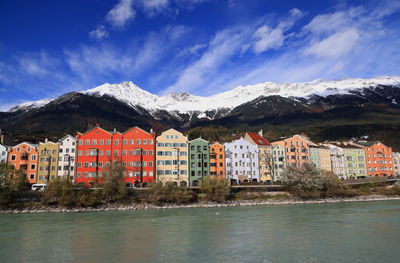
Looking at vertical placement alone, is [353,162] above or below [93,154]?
below

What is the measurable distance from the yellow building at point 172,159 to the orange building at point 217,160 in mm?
7740

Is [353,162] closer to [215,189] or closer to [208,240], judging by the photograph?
[215,189]

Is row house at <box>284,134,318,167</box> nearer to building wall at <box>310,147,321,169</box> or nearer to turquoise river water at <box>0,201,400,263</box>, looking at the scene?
building wall at <box>310,147,321,169</box>

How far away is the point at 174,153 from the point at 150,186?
17.0 metres

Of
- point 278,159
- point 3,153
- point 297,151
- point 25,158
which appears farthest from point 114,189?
point 297,151

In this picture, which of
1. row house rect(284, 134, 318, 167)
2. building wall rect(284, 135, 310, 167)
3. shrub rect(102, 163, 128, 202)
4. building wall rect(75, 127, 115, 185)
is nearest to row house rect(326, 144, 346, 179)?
row house rect(284, 134, 318, 167)

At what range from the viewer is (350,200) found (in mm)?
71688

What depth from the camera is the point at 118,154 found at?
259ft

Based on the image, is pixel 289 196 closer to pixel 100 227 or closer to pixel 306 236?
pixel 306 236

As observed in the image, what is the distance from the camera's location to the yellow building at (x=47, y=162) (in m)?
79.3

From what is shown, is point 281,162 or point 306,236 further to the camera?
point 281,162

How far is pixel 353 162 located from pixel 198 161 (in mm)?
63644

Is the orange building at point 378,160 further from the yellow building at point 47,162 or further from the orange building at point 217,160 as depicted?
the yellow building at point 47,162

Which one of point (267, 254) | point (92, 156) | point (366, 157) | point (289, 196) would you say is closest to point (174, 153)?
point (92, 156)
